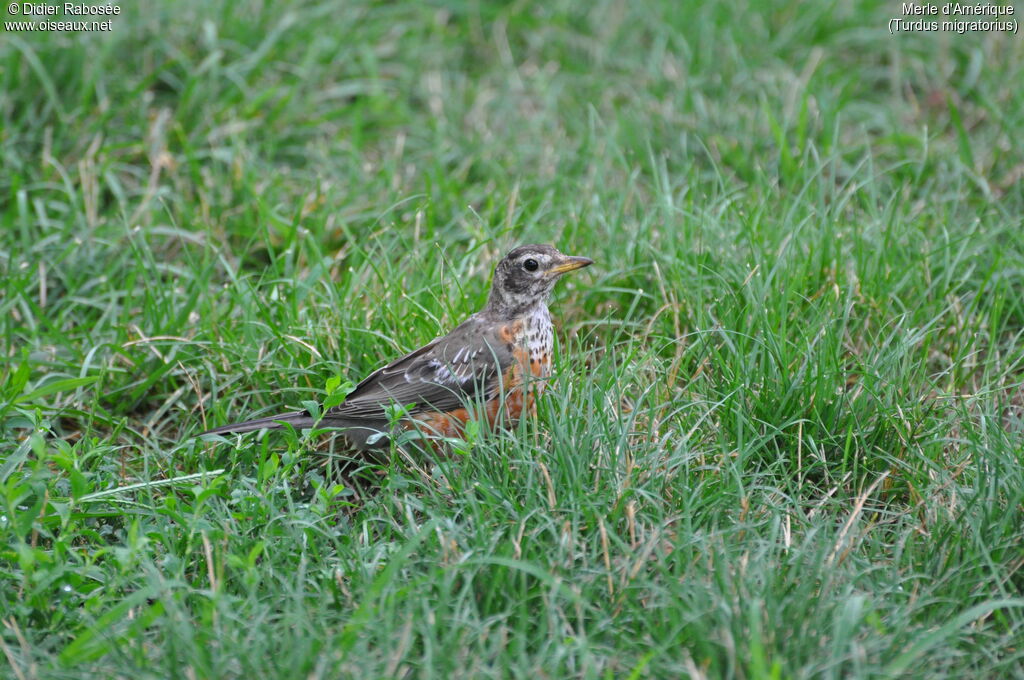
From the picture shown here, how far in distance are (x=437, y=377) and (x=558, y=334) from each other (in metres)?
0.97

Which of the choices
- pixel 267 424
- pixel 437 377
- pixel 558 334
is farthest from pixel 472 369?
pixel 267 424

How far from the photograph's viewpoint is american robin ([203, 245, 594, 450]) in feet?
16.5

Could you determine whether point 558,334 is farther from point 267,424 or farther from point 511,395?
point 267,424

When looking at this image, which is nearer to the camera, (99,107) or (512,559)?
(512,559)

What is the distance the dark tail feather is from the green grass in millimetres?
95

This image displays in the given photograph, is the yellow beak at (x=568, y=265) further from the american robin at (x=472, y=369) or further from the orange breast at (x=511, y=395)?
the orange breast at (x=511, y=395)

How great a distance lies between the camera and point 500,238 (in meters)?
6.32

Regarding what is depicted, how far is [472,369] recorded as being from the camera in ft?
16.8

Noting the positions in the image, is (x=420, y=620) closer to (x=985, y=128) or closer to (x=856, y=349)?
(x=856, y=349)

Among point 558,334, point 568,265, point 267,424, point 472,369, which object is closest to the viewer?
point 267,424

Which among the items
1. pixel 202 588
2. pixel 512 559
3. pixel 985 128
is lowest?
pixel 202 588

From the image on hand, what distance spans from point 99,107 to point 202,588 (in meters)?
4.33

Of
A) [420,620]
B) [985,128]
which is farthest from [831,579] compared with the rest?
[985,128]

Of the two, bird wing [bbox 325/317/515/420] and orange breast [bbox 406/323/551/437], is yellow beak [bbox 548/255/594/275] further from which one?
bird wing [bbox 325/317/515/420]
